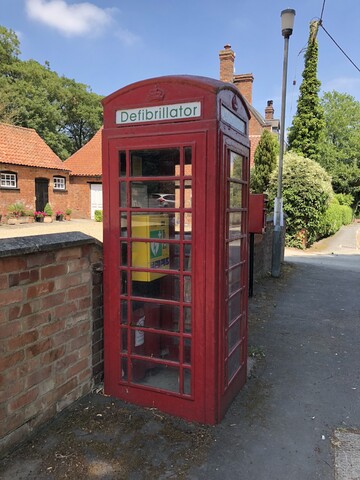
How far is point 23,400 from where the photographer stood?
2521 millimetres

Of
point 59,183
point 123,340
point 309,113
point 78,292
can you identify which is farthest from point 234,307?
point 59,183

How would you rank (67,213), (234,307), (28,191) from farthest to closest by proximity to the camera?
(67,213) < (28,191) < (234,307)

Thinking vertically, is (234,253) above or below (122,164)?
below

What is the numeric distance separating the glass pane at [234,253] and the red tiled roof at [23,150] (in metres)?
23.4

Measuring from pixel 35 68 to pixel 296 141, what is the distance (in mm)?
30518

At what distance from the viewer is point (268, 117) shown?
41156 mm

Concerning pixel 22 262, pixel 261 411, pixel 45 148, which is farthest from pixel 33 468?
pixel 45 148

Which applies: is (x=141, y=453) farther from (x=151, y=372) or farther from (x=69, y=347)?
(x=69, y=347)

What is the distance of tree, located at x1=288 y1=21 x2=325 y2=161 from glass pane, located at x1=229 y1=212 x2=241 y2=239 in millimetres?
20533

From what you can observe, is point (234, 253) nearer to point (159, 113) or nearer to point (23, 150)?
point (159, 113)

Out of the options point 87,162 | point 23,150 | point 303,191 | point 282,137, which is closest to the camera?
point 282,137

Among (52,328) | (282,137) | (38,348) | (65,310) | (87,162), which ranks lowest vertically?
(38,348)

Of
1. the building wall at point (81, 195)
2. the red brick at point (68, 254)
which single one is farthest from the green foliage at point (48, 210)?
the red brick at point (68, 254)

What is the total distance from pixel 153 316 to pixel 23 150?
2551 cm
